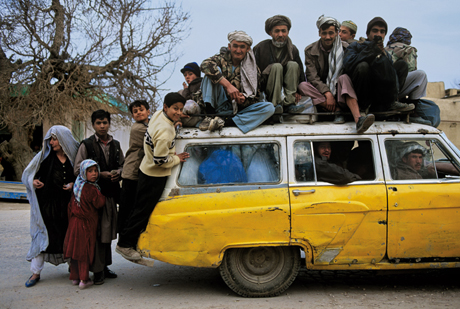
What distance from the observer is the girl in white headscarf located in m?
4.54

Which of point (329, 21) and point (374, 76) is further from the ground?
point (329, 21)

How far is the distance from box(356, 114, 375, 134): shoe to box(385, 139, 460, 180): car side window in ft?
1.06

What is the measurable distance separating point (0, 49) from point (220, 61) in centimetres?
1249

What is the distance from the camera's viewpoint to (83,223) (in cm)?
440

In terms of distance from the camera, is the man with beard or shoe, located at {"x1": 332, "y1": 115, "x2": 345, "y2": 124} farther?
shoe, located at {"x1": 332, "y1": 115, "x2": 345, "y2": 124}

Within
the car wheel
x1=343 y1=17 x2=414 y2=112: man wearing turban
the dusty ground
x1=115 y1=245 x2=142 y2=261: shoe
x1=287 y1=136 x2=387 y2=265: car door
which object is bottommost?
the dusty ground

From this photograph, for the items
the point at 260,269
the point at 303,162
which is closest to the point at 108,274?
the point at 260,269

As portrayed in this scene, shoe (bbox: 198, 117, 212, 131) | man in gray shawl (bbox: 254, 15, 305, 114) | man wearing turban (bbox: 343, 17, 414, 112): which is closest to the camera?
shoe (bbox: 198, 117, 212, 131)

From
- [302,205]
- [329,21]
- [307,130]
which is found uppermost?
[329,21]

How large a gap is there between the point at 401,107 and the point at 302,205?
1660 millimetres

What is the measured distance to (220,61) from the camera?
4.74 m

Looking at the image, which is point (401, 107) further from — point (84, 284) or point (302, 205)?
point (84, 284)

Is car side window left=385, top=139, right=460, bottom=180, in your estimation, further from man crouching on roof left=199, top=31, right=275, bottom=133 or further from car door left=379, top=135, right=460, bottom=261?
man crouching on roof left=199, top=31, right=275, bottom=133

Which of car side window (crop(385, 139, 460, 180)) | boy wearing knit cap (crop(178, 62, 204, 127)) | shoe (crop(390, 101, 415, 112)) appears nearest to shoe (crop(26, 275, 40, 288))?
boy wearing knit cap (crop(178, 62, 204, 127))
